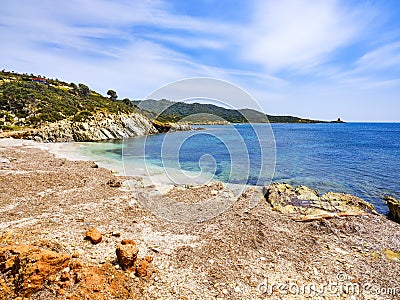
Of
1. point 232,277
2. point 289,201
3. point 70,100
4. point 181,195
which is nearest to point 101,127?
point 70,100

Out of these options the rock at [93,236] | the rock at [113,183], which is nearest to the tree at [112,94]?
the rock at [113,183]

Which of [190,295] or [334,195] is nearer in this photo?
[190,295]

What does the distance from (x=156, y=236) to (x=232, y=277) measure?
3045 mm

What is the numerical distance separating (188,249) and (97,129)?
163 ft

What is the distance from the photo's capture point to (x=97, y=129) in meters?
52.0

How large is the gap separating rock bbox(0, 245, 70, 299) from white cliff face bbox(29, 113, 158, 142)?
130 ft

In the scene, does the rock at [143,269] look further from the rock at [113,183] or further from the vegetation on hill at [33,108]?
the vegetation on hill at [33,108]

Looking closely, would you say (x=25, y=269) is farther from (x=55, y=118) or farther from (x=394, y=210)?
(x=55, y=118)

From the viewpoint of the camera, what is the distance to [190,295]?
221 inches

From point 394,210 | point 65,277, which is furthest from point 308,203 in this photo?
point 65,277

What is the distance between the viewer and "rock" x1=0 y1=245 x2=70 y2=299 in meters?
4.96

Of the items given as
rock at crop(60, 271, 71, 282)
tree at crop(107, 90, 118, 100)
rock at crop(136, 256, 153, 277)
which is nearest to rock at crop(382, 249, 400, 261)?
rock at crop(136, 256, 153, 277)

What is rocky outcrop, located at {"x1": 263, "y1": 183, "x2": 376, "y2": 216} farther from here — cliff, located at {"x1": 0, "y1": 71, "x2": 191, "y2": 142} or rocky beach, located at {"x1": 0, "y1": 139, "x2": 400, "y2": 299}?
cliff, located at {"x1": 0, "y1": 71, "x2": 191, "y2": 142}

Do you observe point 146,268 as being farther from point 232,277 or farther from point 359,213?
point 359,213
